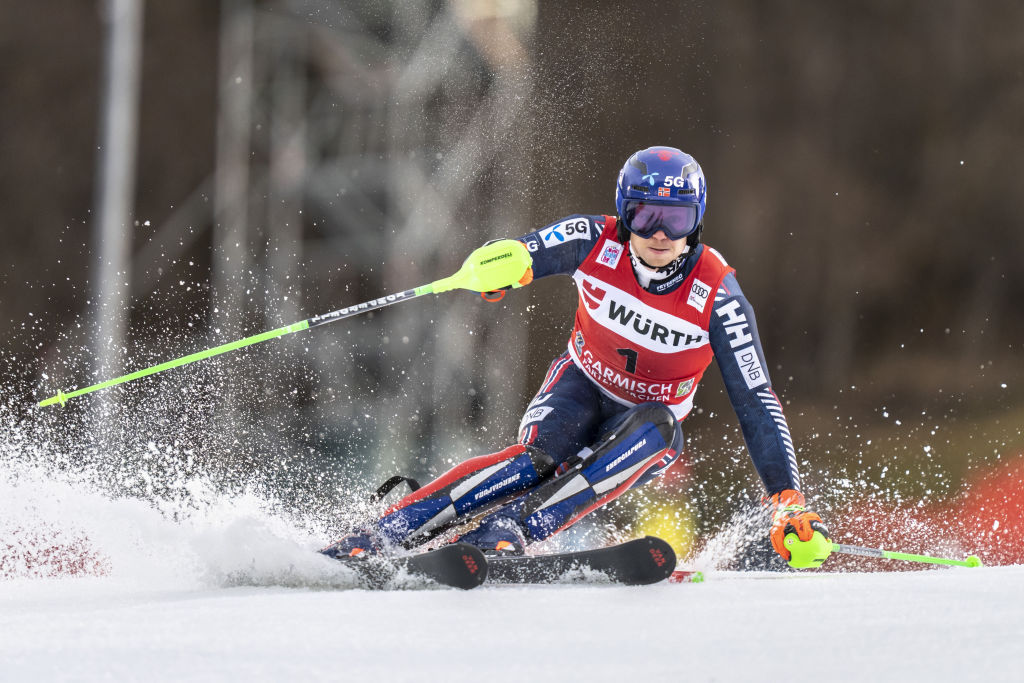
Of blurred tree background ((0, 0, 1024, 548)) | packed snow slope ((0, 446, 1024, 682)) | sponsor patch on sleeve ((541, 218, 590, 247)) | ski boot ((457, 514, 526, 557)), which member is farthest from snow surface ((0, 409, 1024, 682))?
blurred tree background ((0, 0, 1024, 548))

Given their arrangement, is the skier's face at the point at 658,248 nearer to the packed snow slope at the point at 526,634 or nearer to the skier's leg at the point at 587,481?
the skier's leg at the point at 587,481

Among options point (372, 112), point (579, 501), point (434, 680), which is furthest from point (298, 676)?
point (372, 112)

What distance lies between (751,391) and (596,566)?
69 centimetres

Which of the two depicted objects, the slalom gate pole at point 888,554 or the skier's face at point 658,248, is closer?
the slalom gate pole at point 888,554

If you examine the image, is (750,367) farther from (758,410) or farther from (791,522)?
(791,522)

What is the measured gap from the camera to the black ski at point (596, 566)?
214 centimetres

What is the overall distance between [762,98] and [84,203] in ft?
13.2

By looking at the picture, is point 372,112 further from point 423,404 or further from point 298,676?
point 298,676

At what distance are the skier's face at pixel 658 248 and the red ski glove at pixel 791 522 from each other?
68cm

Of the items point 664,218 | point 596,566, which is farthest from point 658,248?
point 596,566

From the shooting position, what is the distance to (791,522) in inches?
92.0

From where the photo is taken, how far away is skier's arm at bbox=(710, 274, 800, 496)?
2520 mm

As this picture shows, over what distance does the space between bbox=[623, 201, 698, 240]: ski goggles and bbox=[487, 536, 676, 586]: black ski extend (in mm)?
854

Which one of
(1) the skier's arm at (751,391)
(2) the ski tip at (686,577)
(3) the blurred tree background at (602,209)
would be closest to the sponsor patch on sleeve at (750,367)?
(1) the skier's arm at (751,391)
